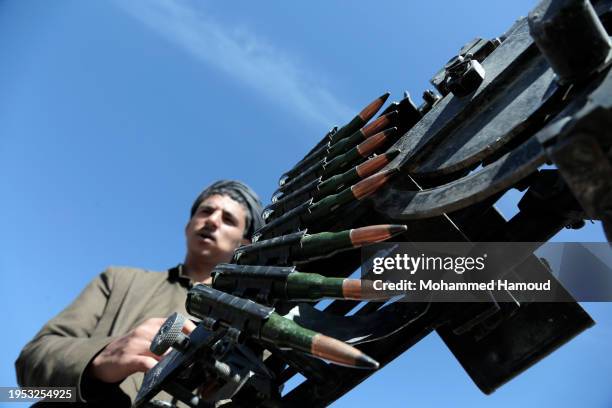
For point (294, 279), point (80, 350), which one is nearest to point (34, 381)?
point (80, 350)

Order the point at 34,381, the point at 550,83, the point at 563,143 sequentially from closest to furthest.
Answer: the point at 563,143
the point at 550,83
the point at 34,381

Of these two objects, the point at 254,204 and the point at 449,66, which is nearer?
the point at 449,66

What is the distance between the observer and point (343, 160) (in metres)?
3.36

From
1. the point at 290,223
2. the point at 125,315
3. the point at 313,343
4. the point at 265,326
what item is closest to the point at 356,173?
the point at 290,223

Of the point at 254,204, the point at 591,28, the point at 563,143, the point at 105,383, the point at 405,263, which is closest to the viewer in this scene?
the point at 563,143

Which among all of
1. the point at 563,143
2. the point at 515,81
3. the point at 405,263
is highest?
the point at 515,81

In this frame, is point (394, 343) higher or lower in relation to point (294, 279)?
lower

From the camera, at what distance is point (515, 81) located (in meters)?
2.23

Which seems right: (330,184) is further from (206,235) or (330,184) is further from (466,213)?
(206,235)

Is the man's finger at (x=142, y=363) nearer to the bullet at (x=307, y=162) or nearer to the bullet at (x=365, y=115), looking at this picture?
the bullet at (x=307, y=162)

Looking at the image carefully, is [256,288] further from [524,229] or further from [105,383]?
[105,383]

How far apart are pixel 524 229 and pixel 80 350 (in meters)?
2.89

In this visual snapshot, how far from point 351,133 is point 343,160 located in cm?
65

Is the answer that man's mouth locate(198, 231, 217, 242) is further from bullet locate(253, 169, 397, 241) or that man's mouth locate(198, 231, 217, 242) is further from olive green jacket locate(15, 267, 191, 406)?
bullet locate(253, 169, 397, 241)
